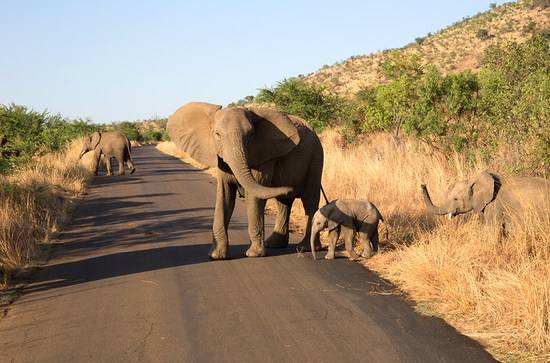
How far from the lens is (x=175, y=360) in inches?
166

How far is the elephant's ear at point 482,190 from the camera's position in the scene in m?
7.07

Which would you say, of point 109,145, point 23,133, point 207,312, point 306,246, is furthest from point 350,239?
point 109,145

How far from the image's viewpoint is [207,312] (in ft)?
17.5

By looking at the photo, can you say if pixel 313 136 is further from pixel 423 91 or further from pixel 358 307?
pixel 423 91

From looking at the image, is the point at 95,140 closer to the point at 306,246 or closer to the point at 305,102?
the point at 305,102

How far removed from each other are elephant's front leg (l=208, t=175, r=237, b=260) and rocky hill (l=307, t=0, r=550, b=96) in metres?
46.4

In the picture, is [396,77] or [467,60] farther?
[467,60]

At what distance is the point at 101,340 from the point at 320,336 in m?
1.96

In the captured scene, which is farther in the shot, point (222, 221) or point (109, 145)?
point (109, 145)

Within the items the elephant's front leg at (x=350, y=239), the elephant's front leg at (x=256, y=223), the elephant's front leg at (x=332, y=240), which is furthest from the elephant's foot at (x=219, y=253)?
the elephant's front leg at (x=350, y=239)

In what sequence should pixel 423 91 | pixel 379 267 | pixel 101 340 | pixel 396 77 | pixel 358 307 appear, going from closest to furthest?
pixel 101 340 → pixel 358 307 → pixel 379 267 → pixel 423 91 → pixel 396 77

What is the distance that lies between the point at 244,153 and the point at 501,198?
355 centimetres

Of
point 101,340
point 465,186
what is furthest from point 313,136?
point 101,340

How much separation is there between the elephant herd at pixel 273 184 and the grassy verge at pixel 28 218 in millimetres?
2649
